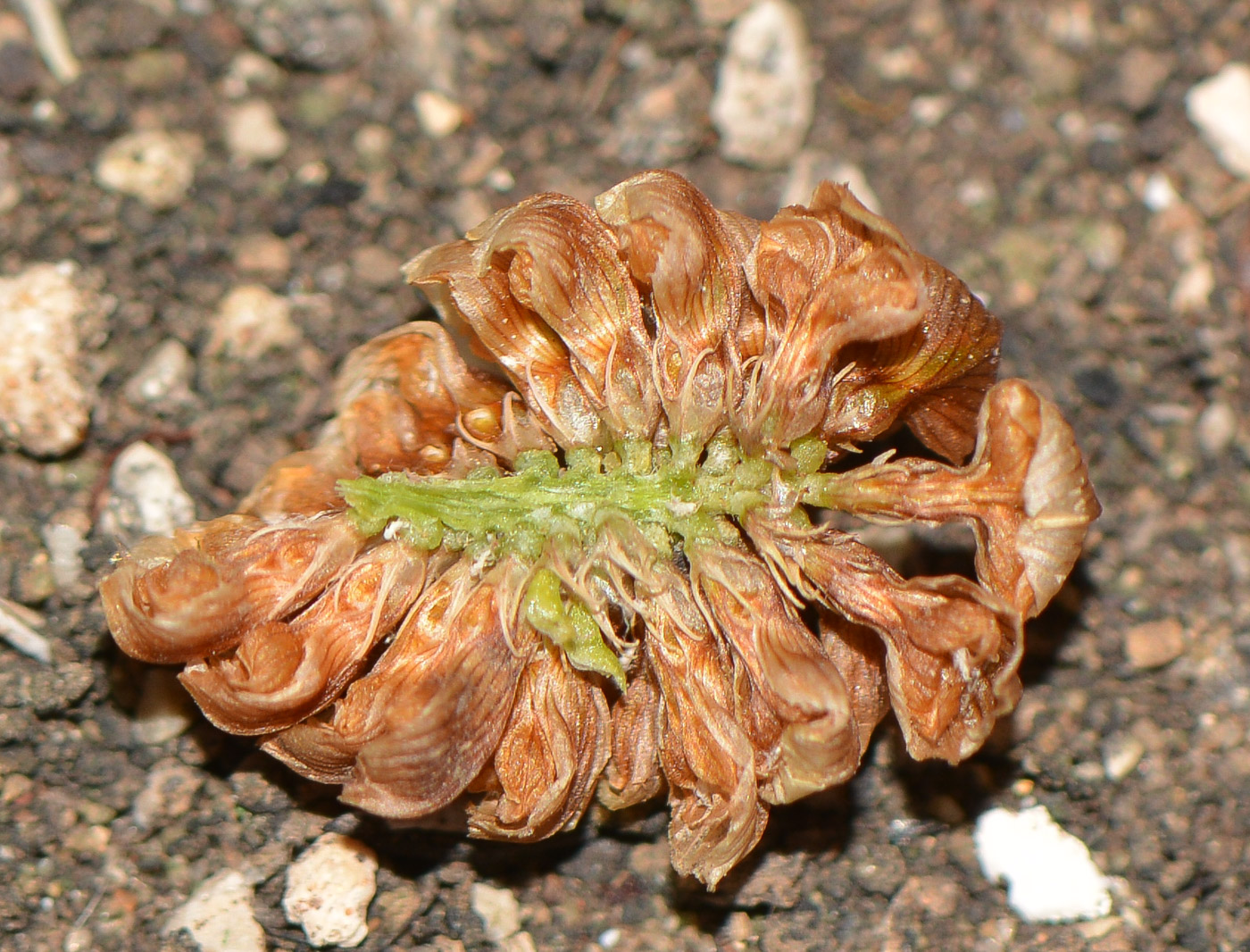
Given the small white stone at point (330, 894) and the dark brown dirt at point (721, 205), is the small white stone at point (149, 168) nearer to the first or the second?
the dark brown dirt at point (721, 205)

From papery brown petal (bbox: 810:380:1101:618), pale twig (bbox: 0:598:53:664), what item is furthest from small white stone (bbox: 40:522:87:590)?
papery brown petal (bbox: 810:380:1101:618)

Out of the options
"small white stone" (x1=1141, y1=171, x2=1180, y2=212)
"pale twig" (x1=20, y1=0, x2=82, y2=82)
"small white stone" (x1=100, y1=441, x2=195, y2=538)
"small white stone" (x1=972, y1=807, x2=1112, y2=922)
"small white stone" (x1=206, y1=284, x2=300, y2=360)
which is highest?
"pale twig" (x1=20, y1=0, x2=82, y2=82)

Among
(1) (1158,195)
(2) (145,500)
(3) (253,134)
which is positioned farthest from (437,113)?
(1) (1158,195)

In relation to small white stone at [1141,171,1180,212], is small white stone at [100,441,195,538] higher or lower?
lower

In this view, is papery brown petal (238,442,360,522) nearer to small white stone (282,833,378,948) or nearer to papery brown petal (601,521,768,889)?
papery brown petal (601,521,768,889)

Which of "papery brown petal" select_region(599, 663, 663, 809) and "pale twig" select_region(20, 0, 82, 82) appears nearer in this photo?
"papery brown petal" select_region(599, 663, 663, 809)

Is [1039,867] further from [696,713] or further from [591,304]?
[591,304]

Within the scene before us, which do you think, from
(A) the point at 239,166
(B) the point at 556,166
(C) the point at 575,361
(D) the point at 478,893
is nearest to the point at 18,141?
(A) the point at 239,166
